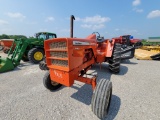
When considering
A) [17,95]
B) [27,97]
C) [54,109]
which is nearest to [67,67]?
[54,109]

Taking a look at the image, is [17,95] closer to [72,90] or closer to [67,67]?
[72,90]

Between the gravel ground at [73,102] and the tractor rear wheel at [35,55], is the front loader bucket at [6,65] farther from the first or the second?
the gravel ground at [73,102]

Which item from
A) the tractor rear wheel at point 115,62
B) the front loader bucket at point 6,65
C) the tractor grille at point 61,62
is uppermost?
the tractor grille at point 61,62

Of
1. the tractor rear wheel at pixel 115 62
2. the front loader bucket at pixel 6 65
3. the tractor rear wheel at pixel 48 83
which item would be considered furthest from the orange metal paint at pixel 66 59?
the front loader bucket at pixel 6 65

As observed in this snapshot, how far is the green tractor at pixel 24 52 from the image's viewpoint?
6.18 meters

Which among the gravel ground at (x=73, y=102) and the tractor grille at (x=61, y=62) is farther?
the tractor grille at (x=61, y=62)

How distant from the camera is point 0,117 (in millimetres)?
2545

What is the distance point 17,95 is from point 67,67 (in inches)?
73.4

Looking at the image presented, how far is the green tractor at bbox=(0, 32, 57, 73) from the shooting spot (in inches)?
243

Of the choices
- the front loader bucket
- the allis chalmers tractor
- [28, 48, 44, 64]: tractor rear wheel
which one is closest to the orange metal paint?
the allis chalmers tractor

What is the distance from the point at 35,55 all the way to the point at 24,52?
0.81 m

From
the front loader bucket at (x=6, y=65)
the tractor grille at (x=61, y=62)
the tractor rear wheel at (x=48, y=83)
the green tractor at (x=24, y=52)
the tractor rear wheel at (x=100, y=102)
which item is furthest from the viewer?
the green tractor at (x=24, y=52)

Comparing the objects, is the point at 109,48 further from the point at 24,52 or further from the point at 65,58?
the point at 24,52

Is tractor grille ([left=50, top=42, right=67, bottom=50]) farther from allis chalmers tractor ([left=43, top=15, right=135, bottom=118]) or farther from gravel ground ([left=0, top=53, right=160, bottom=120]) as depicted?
gravel ground ([left=0, top=53, right=160, bottom=120])
